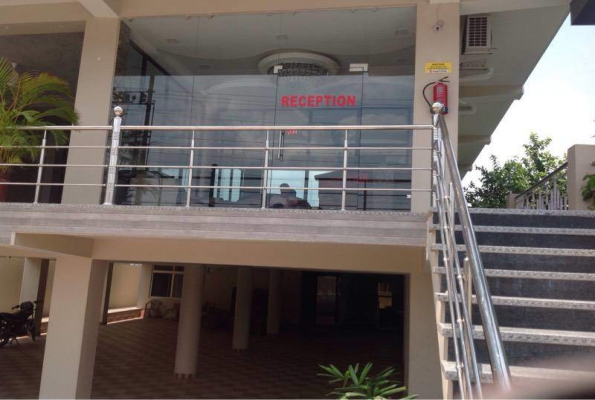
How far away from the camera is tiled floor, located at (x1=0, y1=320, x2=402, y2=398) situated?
820cm

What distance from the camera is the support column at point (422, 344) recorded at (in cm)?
485

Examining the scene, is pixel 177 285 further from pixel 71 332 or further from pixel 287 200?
pixel 287 200

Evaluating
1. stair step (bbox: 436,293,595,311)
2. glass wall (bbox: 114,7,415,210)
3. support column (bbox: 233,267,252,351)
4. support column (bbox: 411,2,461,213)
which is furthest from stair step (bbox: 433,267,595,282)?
support column (bbox: 233,267,252,351)

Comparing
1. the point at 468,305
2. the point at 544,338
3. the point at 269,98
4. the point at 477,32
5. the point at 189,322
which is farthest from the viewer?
the point at 189,322

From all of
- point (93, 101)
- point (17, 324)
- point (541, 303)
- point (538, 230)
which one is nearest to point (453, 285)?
point (541, 303)

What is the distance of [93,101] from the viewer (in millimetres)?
6547

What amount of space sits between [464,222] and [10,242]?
13.0 ft

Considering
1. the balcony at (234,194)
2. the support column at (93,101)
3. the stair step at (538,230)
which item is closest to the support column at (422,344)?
the balcony at (234,194)

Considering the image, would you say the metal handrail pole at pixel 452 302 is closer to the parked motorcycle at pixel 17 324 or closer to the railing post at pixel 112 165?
the railing post at pixel 112 165

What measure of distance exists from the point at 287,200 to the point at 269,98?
1.43 m

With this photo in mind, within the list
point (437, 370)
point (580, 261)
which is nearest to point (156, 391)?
point (437, 370)

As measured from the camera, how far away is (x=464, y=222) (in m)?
2.42

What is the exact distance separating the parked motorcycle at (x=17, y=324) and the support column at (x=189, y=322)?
5411 millimetres

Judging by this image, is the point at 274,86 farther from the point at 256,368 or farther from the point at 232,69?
the point at 256,368
